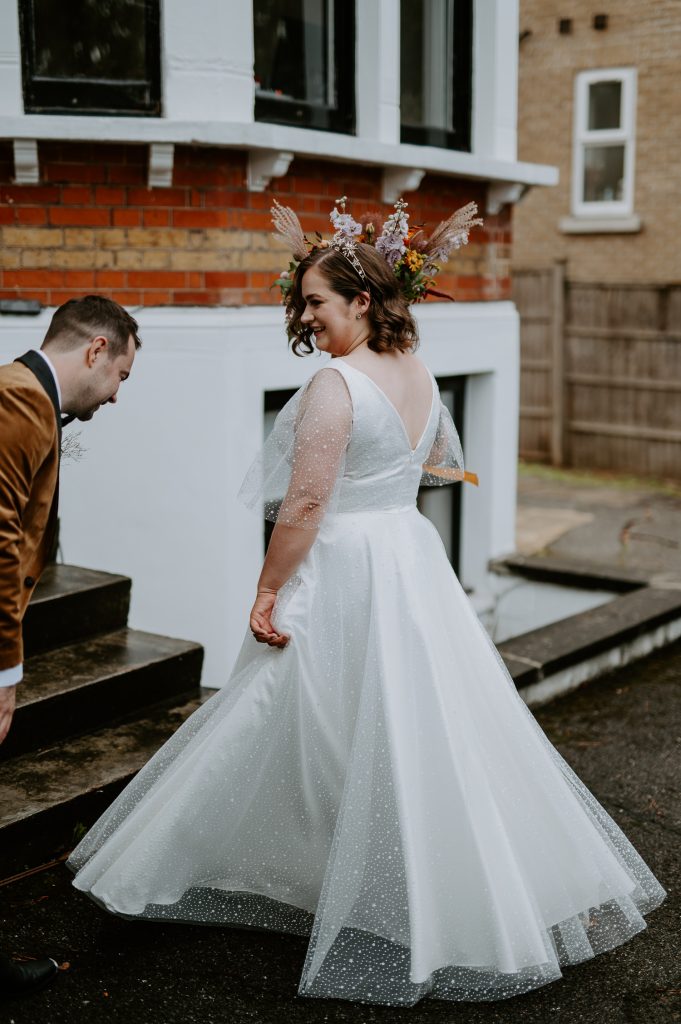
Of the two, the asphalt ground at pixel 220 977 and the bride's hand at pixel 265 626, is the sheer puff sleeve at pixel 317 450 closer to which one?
the bride's hand at pixel 265 626

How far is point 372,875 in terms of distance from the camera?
322cm

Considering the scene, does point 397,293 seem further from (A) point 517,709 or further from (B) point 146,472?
(B) point 146,472

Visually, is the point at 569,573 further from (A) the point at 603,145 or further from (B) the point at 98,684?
(A) the point at 603,145

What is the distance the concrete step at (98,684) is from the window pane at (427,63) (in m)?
3.39

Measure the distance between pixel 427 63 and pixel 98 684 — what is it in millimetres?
4168

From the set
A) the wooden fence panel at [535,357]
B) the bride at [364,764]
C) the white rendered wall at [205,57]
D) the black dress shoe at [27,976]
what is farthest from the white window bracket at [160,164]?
the wooden fence panel at [535,357]

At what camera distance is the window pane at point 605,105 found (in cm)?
1388

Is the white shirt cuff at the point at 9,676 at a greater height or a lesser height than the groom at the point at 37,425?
lesser

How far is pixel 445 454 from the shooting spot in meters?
3.88

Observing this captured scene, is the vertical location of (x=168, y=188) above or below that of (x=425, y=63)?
below

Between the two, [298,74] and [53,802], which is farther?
[298,74]

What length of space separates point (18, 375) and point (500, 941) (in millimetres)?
1945

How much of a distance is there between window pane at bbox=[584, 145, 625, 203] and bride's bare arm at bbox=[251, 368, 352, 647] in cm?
1176

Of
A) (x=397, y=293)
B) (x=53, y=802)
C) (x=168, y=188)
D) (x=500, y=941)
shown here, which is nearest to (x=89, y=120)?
(x=168, y=188)
